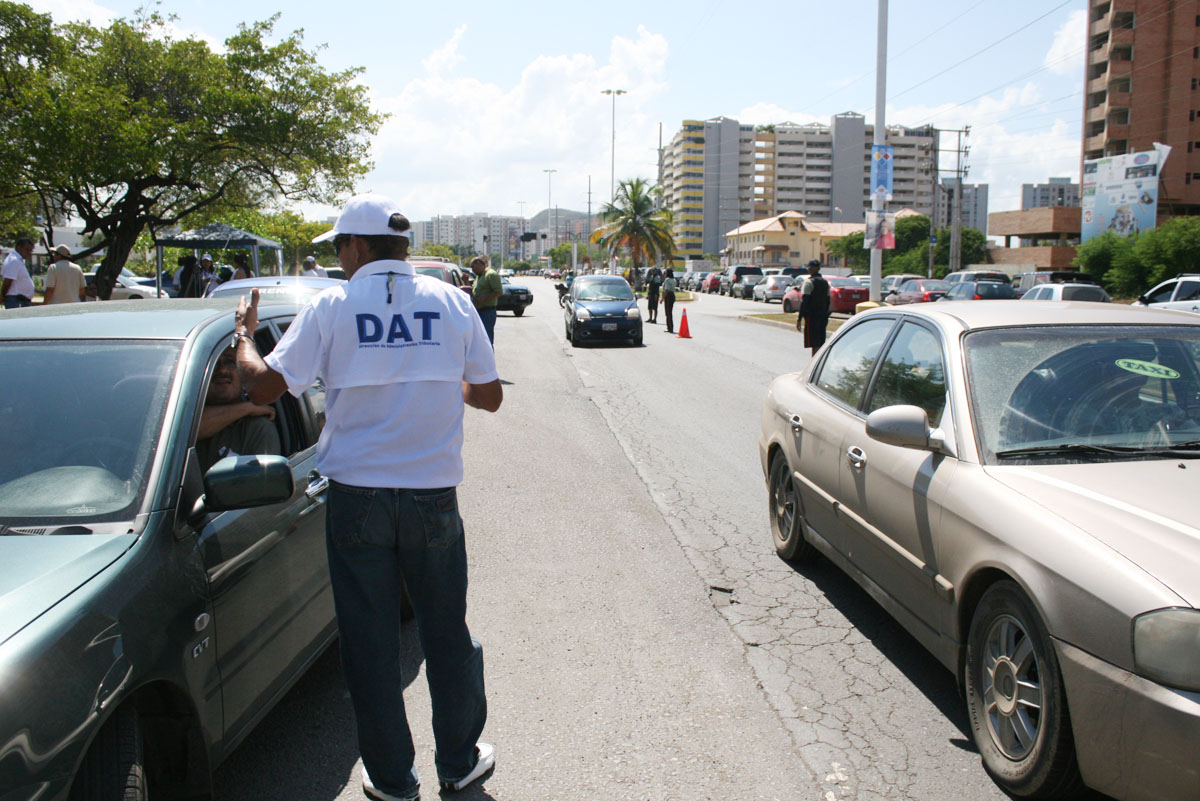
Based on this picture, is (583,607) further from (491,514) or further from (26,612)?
(26,612)

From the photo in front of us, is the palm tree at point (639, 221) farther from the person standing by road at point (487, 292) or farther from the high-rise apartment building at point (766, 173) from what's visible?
the high-rise apartment building at point (766, 173)

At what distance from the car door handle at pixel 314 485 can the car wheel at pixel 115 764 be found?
1.32 metres

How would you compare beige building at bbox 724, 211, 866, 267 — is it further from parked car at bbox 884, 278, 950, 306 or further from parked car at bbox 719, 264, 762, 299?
parked car at bbox 884, 278, 950, 306

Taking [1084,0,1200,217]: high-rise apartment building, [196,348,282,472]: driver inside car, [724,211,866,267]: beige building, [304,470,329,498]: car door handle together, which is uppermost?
[1084,0,1200,217]: high-rise apartment building

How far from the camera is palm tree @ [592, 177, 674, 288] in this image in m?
69.9

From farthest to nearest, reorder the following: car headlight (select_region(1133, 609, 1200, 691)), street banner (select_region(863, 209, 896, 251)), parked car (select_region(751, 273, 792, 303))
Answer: parked car (select_region(751, 273, 792, 303))
street banner (select_region(863, 209, 896, 251))
car headlight (select_region(1133, 609, 1200, 691))

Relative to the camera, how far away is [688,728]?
11.5ft

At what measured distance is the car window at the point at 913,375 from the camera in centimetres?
393

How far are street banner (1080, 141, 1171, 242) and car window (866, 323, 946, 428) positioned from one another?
2556 inches

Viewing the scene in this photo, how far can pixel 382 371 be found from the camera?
272cm

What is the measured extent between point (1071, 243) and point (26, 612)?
84506mm

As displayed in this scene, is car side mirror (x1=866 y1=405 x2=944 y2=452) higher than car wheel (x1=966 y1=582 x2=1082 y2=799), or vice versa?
car side mirror (x1=866 y1=405 x2=944 y2=452)

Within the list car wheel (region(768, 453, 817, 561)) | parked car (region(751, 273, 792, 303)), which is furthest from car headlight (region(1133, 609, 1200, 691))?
parked car (region(751, 273, 792, 303))

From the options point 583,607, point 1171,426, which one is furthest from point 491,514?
point 1171,426
